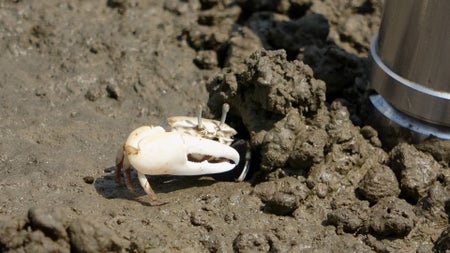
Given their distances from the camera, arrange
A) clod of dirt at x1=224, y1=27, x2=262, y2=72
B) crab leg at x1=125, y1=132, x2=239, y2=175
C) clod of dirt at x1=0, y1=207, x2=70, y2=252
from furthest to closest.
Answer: clod of dirt at x1=224, y1=27, x2=262, y2=72, crab leg at x1=125, y1=132, x2=239, y2=175, clod of dirt at x1=0, y1=207, x2=70, y2=252

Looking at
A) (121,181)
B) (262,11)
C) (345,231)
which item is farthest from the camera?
(262,11)

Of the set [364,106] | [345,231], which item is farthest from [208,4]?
[345,231]

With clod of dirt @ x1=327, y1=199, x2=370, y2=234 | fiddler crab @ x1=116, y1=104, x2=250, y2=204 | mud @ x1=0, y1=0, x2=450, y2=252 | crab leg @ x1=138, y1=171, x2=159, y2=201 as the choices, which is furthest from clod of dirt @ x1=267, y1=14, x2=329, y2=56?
crab leg @ x1=138, y1=171, x2=159, y2=201

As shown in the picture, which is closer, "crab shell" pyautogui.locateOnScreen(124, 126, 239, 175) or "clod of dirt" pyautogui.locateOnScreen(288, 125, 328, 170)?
"crab shell" pyautogui.locateOnScreen(124, 126, 239, 175)

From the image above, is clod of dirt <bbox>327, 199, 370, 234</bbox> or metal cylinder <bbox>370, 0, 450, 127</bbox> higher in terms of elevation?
metal cylinder <bbox>370, 0, 450, 127</bbox>

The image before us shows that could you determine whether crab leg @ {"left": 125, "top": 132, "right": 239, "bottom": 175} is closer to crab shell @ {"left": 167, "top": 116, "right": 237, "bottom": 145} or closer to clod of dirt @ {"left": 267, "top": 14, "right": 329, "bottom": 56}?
crab shell @ {"left": 167, "top": 116, "right": 237, "bottom": 145}

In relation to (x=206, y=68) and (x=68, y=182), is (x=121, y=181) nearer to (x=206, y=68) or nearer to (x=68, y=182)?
Result: (x=68, y=182)

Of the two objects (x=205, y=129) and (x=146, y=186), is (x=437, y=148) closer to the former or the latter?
(x=205, y=129)

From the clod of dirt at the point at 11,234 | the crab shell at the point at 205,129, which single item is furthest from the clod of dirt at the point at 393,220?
the clod of dirt at the point at 11,234

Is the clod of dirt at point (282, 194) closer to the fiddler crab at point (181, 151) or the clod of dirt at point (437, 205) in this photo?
the fiddler crab at point (181, 151)
